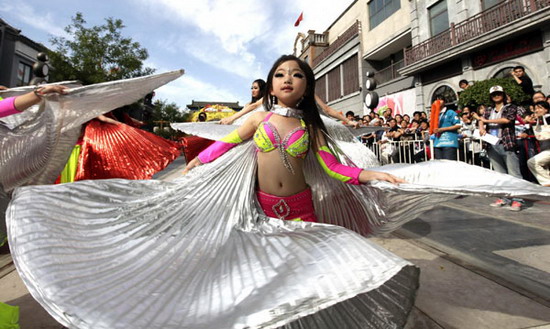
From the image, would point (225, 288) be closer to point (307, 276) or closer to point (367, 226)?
point (307, 276)

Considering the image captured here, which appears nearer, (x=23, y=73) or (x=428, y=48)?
(x=428, y=48)

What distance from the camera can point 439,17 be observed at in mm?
12930

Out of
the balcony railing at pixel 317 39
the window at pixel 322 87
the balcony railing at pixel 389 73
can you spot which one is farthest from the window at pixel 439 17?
the balcony railing at pixel 317 39

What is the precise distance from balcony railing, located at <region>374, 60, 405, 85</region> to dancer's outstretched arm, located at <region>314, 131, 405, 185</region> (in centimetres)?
1677

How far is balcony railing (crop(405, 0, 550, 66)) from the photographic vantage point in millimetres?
9594

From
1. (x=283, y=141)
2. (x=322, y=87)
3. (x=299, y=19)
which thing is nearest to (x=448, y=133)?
(x=283, y=141)

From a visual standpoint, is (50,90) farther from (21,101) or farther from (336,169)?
(336,169)

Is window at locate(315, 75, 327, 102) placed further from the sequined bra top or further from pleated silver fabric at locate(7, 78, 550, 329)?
pleated silver fabric at locate(7, 78, 550, 329)

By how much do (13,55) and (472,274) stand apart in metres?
22.9

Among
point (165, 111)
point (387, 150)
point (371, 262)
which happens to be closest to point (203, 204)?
point (371, 262)

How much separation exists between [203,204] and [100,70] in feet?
53.7

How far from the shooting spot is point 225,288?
81cm

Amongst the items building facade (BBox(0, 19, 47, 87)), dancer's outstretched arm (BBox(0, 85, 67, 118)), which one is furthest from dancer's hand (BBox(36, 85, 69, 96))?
building facade (BBox(0, 19, 47, 87))

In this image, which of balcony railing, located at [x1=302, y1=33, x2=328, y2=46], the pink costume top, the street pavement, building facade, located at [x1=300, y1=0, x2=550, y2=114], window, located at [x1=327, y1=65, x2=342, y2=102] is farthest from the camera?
balcony railing, located at [x1=302, y1=33, x2=328, y2=46]
